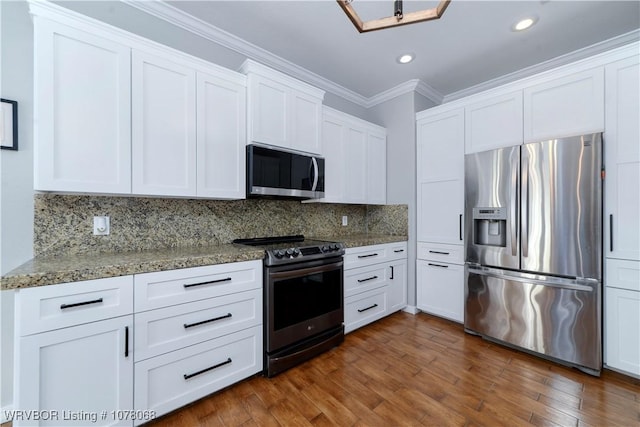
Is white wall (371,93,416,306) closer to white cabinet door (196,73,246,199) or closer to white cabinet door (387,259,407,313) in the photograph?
white cabinet door (387,259,407,313)

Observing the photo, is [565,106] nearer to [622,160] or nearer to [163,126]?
[622,160]

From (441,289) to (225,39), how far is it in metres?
3.47

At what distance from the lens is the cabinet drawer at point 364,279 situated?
259cm

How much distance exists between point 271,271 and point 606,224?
2.60m

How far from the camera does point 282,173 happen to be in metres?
2.33

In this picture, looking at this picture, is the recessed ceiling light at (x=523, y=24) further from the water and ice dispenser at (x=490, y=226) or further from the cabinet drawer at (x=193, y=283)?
the cabinet drawer at (x=193, y=283)

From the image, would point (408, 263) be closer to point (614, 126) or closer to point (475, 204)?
point (475, 204)

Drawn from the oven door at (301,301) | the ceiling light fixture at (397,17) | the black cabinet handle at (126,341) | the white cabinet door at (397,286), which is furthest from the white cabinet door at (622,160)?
the black cabinet handle at (126,341)

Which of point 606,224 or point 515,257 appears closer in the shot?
point 606,224

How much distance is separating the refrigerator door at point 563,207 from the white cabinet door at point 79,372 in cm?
306

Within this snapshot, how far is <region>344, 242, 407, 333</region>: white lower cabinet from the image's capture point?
2.61 m

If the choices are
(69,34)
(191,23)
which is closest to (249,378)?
(69,34)

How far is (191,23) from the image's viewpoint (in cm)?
222

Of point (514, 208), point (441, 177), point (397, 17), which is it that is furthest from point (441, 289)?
point (397, 17)
